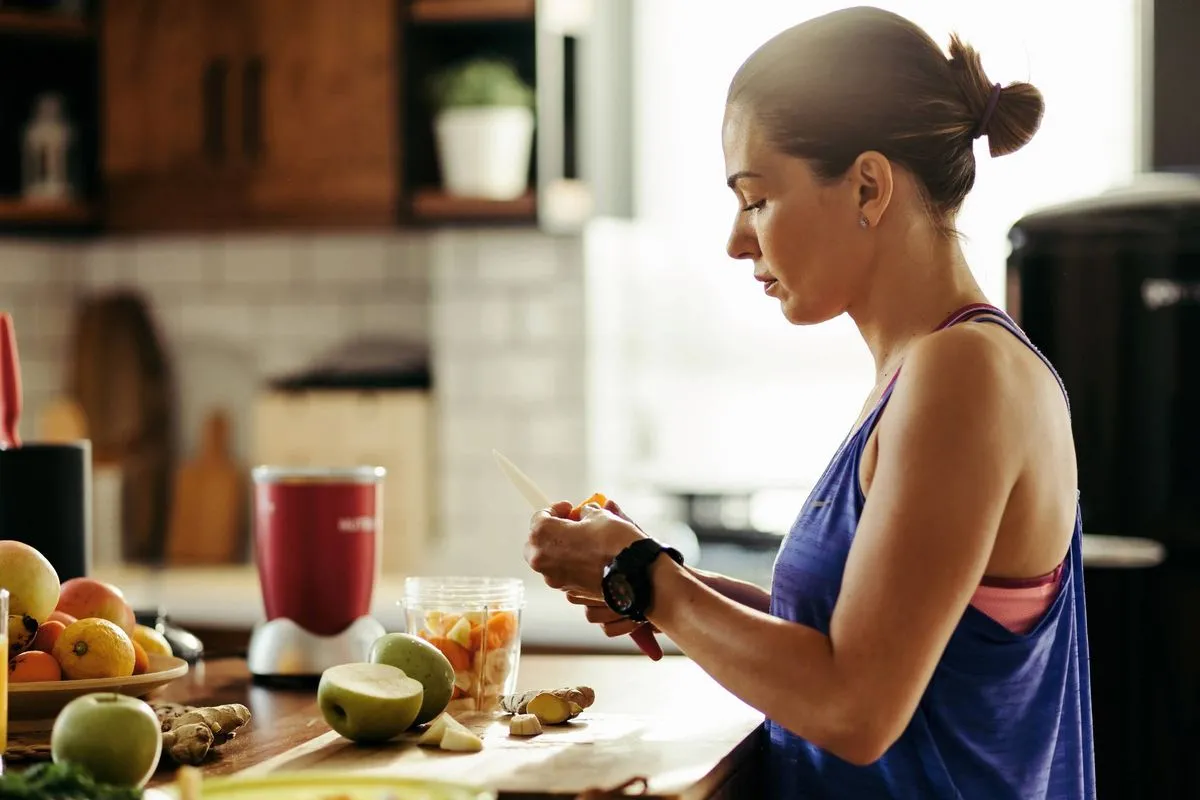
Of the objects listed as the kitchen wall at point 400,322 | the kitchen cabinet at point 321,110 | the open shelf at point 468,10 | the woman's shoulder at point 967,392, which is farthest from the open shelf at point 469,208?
the woman's shoulder at point 967,392

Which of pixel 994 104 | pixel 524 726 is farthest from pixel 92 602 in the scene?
pixel 994 104

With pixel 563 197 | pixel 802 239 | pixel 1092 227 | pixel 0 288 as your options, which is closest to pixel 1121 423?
pixel 1092 227

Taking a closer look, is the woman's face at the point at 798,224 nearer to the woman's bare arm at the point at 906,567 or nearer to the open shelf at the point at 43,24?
the woman's bare arm at the point at 906,567

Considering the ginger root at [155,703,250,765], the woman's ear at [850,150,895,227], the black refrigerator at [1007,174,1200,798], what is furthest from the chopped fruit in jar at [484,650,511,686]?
the black refrigerator at [1007,174,1200,798]

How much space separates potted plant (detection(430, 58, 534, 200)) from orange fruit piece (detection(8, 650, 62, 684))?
2152 millimetres

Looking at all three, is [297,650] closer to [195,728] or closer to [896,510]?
[195,728]

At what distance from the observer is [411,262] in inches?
156

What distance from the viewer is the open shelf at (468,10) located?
357 cm

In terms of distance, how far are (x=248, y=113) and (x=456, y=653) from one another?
2294 mm

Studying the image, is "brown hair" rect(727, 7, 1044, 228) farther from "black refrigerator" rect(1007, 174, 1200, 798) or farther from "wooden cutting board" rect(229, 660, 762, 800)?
"black refrigerator" rect(1007, 174, 1200, 798)

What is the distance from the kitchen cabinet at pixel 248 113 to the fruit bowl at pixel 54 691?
2134mm

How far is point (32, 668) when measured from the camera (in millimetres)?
1568

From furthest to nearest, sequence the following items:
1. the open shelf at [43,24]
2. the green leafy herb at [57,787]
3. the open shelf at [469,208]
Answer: the open shelf at [43,24]
the open shelf at [469,208]
the green leafy herb at [57,787]

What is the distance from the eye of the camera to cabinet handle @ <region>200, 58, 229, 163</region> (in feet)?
12.2
